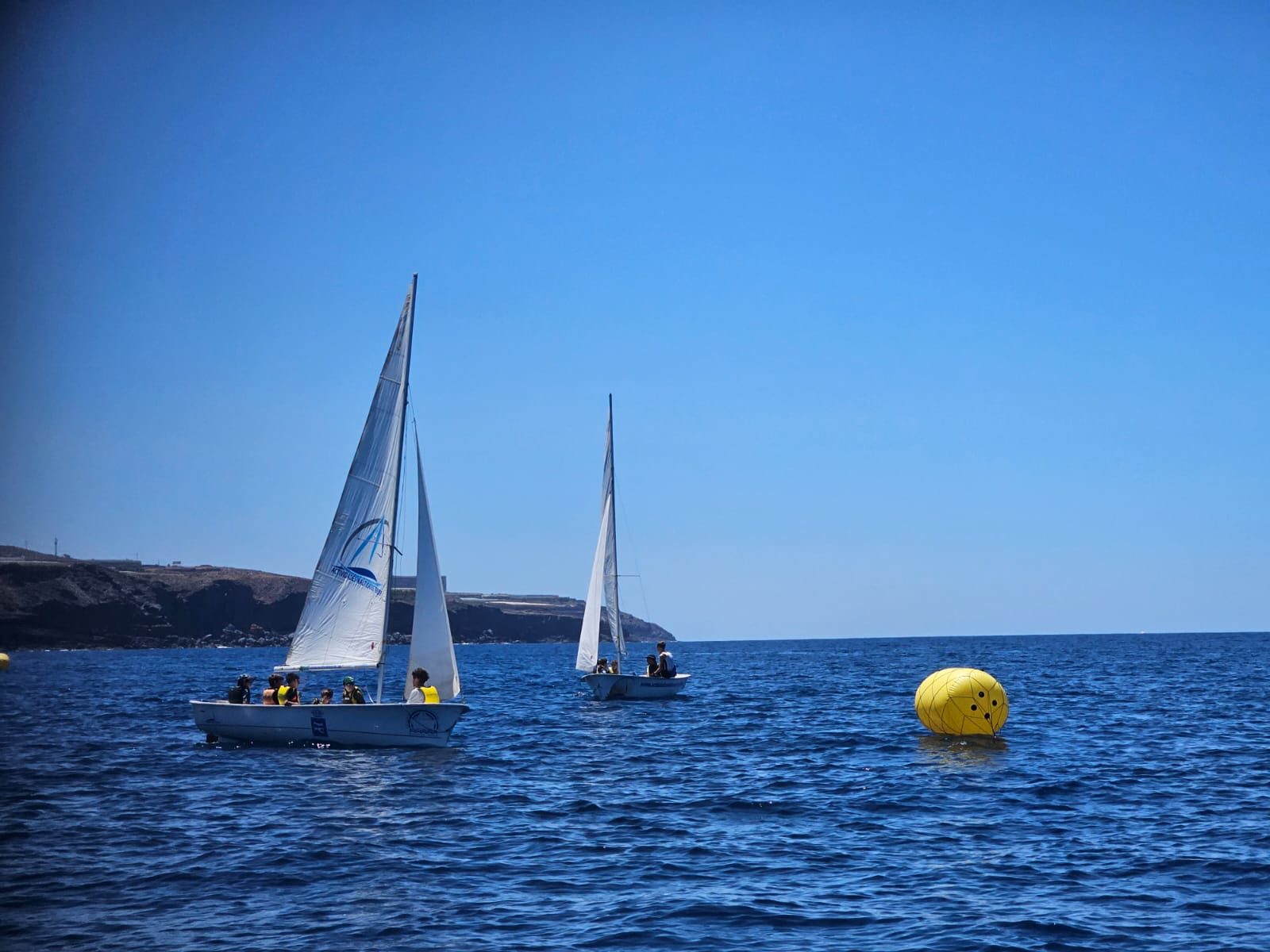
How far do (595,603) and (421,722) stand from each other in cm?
2407

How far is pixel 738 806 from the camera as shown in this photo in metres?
21.8

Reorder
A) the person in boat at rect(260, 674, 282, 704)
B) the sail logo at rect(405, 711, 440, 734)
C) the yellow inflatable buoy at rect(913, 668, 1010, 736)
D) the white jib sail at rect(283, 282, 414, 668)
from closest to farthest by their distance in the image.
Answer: the sail logo at rect(405, 711, 440, 734)
the white jib sail at rect(283, 282, 414, 668)
the yellow inflatable buoy at rect(913, 668, 1010, 736)
the person in boat at rect(260, 674, 282, 704)

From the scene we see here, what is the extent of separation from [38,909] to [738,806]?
12127mm

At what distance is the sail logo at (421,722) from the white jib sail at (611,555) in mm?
23190

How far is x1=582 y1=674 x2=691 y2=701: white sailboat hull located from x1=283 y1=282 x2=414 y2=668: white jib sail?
67.3ft

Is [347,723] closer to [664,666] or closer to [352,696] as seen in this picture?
[352,696]

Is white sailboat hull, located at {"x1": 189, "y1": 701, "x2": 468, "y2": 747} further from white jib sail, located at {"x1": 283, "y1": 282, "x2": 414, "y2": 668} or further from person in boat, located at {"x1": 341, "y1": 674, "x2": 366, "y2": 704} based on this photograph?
white jib sail, located at {"x1": 283, "y1": 282, "x2": 414, "y2": 668}

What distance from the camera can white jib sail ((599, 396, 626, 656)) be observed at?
5416 cm

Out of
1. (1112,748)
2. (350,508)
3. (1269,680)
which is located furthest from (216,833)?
(1269,680)

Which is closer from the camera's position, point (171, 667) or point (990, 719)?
point (990, 719)

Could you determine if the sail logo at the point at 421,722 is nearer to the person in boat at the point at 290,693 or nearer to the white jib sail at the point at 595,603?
the person in boat at the point at 290,693

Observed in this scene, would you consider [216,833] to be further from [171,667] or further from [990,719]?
[171,667]

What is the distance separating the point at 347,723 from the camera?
3028 cm

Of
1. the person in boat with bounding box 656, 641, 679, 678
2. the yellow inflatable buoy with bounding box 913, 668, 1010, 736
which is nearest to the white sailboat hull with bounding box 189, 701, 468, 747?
the yellow inflatable buoy with bounding box 913, 668, 1010, 736
